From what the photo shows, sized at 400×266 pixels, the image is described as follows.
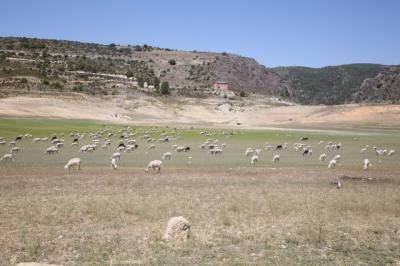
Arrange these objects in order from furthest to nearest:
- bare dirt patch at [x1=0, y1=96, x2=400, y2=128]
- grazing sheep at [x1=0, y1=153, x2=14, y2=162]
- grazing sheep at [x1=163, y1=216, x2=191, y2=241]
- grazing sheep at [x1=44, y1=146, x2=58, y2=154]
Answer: bare dirt patch at [x1=0, y1=96, x2=400, y2=128] → grazing sheep at [x1=44, y1=146, x2=58, y2=154] → grazing sheep at [x1=0, y1=153, x2=14, y2=162] → grazing sheep at [x1=163, y1=216, x2=191, y2=241]

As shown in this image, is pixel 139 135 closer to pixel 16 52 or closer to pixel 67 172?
pixel 67 172

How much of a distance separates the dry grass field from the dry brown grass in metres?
0.03

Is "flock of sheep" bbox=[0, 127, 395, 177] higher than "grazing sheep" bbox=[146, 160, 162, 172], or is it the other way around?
"grazing sheep" bbox=[146, 160, 162, 172]

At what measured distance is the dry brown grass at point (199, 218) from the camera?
12352 mm

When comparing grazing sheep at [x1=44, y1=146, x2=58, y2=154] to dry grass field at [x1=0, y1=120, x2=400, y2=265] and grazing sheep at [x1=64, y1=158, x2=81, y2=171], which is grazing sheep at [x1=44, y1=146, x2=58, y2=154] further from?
grazing sheep at [x1=64, y1=158, x2=81, y2=171]

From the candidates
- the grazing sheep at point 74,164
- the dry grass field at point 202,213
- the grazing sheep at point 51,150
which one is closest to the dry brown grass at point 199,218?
the dry grass field at point 202,213

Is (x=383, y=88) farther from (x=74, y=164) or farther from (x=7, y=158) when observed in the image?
(x=74, y=164)

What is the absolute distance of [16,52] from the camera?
135m

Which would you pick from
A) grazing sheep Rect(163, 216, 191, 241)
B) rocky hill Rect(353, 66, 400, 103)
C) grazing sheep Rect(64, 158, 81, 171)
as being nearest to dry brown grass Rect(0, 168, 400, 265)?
grazing sheep Rect(163, 216, 191, 241)

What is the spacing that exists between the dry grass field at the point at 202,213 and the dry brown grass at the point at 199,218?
0.03m

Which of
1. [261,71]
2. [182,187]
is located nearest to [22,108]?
[182,187]

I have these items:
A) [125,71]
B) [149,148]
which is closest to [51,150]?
[149,148]

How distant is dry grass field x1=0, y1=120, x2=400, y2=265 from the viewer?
1241 cm

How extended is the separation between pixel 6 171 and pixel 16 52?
11683 cm
